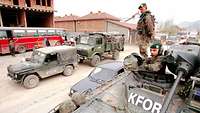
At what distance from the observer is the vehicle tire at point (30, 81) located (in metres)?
7.37

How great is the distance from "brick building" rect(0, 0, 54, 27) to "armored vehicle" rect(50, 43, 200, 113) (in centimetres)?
1845

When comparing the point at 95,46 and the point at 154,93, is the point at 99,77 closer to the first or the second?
the point at 154,93

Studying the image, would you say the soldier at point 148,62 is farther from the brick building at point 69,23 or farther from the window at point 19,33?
the brick building at point 69,23

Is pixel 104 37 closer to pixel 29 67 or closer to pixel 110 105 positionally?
pixel 29 67

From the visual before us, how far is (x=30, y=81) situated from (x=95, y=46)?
524 centimetres

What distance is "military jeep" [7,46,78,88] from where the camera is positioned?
733 centimetres

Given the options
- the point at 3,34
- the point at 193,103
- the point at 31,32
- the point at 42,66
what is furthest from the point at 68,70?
the point at 31,32

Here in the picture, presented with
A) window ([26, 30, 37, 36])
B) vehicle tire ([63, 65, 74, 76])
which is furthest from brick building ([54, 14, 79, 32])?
vehicle tire ([63, 65, 74, 76])

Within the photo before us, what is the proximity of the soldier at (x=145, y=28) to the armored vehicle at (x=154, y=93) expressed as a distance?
2100 mm

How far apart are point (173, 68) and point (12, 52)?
49.4 ft

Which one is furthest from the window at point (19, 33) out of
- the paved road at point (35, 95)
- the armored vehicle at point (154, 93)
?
the armored vehicle at point (154, 93)

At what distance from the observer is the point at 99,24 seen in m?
29.4

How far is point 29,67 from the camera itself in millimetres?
7520

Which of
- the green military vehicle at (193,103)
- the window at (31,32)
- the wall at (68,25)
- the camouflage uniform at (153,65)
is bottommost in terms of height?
the green military vehicle at (193,103)
